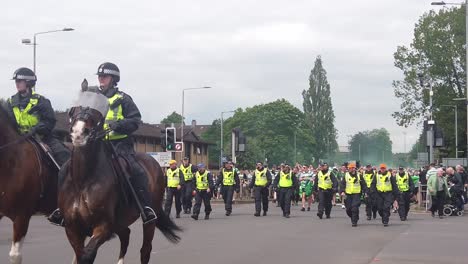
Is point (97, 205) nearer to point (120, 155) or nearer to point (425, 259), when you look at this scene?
point (120, 155)

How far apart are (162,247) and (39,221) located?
8.84 meters

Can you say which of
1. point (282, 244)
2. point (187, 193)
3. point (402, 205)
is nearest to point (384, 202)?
point (402, 205)

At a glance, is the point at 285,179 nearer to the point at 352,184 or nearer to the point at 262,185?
the point at 262,185

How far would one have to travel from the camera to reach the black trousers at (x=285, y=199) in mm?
25328

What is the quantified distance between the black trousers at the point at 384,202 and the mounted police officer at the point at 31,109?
13.7 metres

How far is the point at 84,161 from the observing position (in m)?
7.86

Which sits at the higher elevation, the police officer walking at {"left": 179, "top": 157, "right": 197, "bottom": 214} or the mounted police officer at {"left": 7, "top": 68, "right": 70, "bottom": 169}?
the mounted police officer at {"left": 7, "top": 68, "right": 70, "bottom": 169}

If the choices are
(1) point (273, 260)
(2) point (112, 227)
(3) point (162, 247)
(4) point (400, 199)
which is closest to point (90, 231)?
(2) point (112, 227)

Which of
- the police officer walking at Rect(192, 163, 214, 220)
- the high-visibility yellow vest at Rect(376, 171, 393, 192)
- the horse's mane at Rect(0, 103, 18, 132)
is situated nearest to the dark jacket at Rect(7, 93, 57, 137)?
the horse's mane at Rect(0, 103, 18, 132)

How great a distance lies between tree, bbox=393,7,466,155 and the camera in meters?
60.3

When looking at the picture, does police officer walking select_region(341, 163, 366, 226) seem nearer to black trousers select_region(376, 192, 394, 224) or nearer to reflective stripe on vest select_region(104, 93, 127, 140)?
black trousers select_region(376, 192, 394, 224)

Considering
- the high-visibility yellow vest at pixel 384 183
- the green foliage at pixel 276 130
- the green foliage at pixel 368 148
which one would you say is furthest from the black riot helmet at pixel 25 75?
the green foliage at pixel 368 148

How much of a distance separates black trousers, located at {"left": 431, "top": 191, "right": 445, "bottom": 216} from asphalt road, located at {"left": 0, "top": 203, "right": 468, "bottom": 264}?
408 cm

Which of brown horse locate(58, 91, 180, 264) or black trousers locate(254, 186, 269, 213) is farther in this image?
black trousers locate(254, 186, 269, 213)
